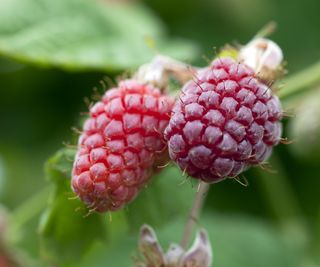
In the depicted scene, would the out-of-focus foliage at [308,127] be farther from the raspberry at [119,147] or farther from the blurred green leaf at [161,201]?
the raspberry at [119,147]

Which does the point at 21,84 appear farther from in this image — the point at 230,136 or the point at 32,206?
the point at 230,136

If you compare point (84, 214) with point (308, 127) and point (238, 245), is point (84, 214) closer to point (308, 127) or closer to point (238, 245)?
point (308, 127)

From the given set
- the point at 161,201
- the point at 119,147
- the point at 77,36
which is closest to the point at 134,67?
the point at 77,36

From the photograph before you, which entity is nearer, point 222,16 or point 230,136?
point 230,136

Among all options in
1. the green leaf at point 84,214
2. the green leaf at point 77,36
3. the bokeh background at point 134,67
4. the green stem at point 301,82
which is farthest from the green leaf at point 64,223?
the green stem at point 301,82

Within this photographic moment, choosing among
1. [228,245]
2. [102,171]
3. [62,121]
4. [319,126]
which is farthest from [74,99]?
[102,171]
